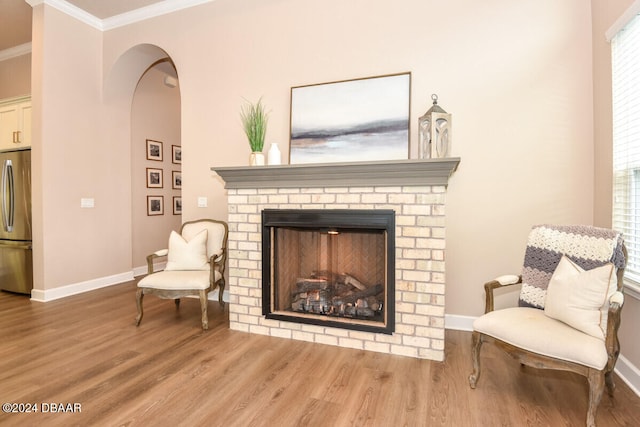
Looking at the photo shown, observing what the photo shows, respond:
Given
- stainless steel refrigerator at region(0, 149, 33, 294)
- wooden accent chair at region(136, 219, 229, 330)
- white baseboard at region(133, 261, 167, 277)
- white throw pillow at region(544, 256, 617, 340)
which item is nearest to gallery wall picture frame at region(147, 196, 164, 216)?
white baseboard at region(133, 261, 167, 277)

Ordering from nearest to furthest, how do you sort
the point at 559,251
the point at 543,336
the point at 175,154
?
the point at 543,336 < the point at 559,251 < the point at 175,154

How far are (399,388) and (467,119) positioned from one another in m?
2.20

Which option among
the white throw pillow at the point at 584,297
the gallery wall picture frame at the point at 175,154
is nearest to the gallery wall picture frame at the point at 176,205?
the gallery wall picture frame at the point at 175,154

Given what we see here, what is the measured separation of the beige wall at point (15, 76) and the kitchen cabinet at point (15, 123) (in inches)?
39.6

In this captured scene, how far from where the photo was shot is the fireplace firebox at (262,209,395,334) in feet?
8.49

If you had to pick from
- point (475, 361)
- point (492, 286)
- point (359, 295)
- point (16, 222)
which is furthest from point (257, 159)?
point (16, 222)

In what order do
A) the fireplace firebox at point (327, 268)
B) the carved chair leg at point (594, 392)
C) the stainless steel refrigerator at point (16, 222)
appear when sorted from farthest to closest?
the stainless steel refrigerator at point (16, 222) → the fireplace firebox at point (327, 268) → the carved chair leg at point (594, 392)

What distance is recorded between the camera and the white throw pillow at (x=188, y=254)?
10.7 ft

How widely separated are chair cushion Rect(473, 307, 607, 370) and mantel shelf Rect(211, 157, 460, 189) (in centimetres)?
95

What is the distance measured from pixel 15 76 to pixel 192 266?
4795 mm

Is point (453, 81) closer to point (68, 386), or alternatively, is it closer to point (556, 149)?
point (556, 149)

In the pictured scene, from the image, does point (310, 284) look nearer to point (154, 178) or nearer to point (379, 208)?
point (379, 208)

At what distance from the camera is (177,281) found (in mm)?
2928

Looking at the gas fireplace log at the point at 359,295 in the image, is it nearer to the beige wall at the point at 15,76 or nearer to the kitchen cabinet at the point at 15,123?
the kitchen cabinet at the point at 15,123
